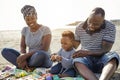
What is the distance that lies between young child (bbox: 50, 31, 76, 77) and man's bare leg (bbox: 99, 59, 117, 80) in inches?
27.2

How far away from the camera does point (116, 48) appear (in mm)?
7312

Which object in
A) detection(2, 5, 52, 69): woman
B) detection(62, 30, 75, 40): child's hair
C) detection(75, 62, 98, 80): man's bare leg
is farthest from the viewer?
detection(2, 5, 52, 69): woman

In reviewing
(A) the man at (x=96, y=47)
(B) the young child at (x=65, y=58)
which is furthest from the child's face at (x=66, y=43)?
(A) the man at (x=96, y=47)

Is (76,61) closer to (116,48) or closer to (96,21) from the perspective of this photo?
(96,21)

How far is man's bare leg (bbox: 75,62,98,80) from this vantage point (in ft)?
13.9

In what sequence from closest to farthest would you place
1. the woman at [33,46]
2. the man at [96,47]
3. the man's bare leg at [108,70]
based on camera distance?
the man's bare leg at [108,70] → the man at [96,47] → the woman at [33,46]

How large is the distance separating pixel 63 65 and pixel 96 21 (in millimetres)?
868

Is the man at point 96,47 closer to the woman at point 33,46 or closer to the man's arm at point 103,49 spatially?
the man's arm at point 103,49

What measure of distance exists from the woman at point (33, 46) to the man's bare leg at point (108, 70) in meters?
1.27

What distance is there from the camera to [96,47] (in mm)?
4797

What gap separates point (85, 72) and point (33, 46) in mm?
1382

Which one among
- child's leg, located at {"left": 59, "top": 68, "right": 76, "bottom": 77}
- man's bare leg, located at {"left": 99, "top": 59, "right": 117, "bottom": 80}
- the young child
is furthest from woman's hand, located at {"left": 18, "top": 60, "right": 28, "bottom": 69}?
man's bare leg, located at {"left": 99, "top": 59, "right": 117, "bottom": 80}

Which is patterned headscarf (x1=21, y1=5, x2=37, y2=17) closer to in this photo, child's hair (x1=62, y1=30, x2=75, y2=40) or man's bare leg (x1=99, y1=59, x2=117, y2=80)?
child's hair (x1=62, y1=30, x2=75, y2=40)

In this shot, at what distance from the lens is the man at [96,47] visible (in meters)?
4.39
